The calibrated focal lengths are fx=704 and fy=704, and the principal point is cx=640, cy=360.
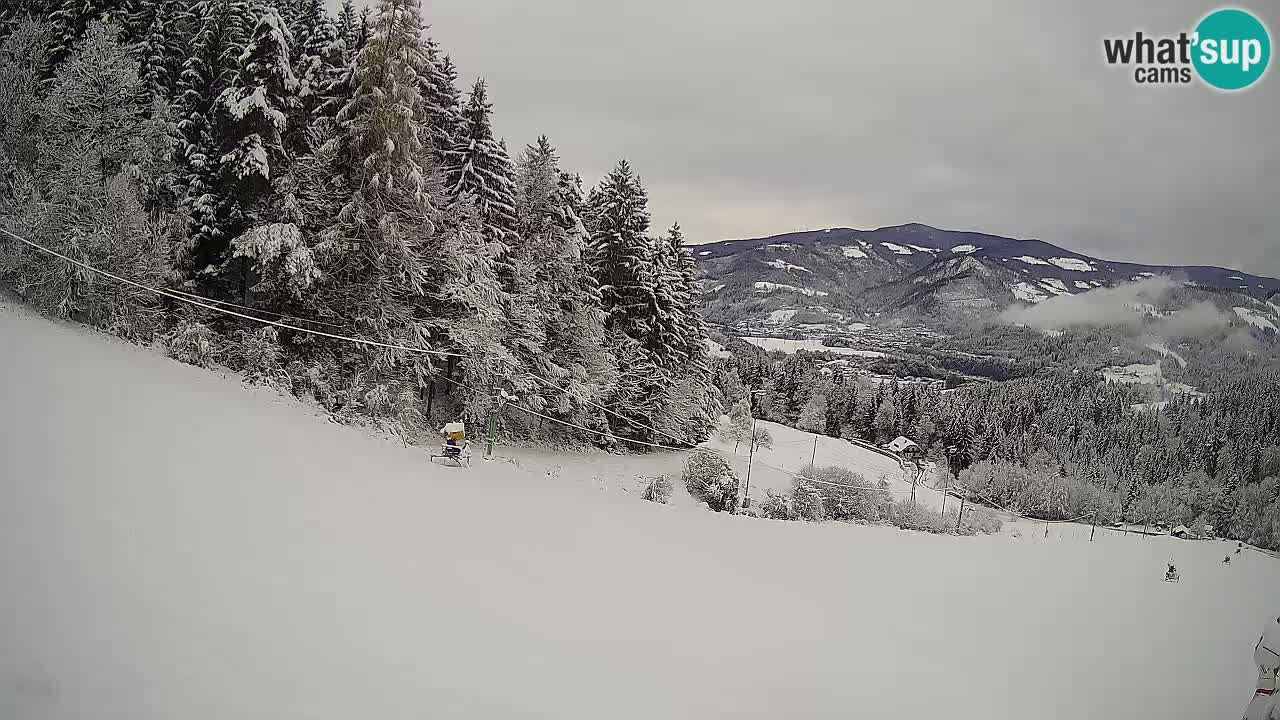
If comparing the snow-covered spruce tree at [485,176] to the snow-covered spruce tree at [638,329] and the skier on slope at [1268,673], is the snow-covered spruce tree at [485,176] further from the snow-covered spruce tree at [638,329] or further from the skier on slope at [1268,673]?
the skier on slope at [1268,673]

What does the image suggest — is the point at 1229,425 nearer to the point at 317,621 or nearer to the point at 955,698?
the point at 955,698

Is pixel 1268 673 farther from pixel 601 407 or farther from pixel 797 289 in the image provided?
pixel 601 407

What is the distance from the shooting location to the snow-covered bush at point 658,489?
6.75 meters

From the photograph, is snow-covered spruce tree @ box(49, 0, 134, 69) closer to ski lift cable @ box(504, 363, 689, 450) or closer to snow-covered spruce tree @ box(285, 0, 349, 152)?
snow-covered spruce tree @ box(285, 0, 349, 152)

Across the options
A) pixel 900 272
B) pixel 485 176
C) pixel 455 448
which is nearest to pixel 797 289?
pixel 900 272

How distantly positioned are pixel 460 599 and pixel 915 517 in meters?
5.35

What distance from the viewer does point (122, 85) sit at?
647 cm

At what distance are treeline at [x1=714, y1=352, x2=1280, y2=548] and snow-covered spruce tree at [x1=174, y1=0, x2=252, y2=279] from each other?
5681 mm

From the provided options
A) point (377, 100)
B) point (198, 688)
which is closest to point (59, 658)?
point (198, 688)

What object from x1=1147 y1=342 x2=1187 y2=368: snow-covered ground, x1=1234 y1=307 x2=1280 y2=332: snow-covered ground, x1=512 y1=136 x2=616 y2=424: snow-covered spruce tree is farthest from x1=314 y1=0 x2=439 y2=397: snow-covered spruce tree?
x1=1234 y1=307 x2=1280 y2=332: snow-covered ground

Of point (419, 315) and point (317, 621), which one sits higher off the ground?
point (419, 315)

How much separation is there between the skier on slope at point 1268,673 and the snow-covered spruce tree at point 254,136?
7.24m

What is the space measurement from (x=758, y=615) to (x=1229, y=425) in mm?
4227

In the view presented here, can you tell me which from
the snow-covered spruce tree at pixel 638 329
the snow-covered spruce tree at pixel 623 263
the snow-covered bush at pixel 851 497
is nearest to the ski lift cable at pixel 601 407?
the snow-covered spruce tree at pixel 638 329
